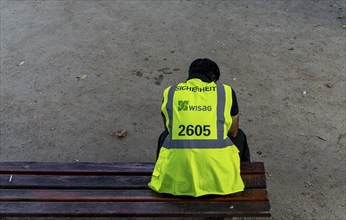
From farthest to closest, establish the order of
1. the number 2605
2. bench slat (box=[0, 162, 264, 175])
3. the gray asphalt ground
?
the gray asphalt ground, bench slat (box=[0, 162, 264, 175]), the number 2605

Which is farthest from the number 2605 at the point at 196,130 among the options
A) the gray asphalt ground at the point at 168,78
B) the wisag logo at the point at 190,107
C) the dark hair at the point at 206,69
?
the gray asphalt ground at the point at 168,78

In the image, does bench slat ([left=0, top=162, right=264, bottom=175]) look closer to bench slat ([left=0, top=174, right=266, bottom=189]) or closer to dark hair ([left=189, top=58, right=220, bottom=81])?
bench slat ([left=0, top=174, right=266, bottom=189])

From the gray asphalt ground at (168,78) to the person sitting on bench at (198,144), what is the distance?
41.9 inches

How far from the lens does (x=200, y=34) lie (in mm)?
6172

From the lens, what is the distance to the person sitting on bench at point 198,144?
9.21ft

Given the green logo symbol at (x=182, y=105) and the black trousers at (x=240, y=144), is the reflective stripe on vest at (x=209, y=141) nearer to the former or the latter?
the green logo symbol at (x=182, y=105)

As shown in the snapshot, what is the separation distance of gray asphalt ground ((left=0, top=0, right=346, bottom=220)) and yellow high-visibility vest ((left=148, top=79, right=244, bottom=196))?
1.08m

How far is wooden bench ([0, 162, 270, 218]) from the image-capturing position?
2910 millimetres

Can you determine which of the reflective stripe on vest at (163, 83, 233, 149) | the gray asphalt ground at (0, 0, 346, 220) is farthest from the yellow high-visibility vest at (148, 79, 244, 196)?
the gray asphalt ground at (0, 0, 346, 220)

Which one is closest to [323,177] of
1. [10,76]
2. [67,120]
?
[67,120]

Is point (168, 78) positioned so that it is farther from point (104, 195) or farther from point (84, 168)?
point (104, 195)

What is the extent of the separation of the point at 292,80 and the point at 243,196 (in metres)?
2.61

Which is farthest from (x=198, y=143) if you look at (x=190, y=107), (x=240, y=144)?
(x=240, y=144)

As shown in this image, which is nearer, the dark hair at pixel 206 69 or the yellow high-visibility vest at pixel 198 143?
the yellow high-visibility vest at pixel 198 143
